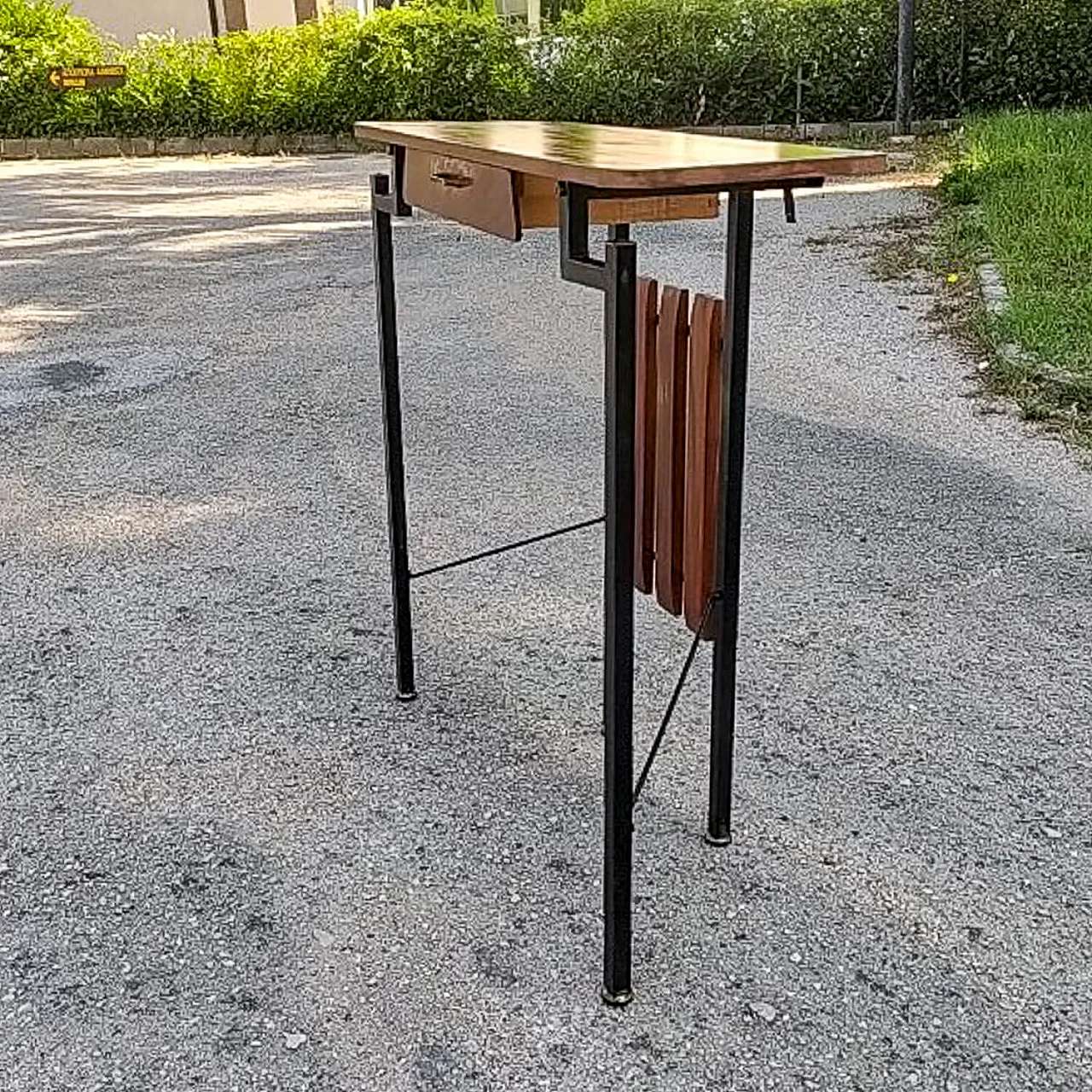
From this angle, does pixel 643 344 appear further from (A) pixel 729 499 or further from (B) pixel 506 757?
(B) pixel 506 757

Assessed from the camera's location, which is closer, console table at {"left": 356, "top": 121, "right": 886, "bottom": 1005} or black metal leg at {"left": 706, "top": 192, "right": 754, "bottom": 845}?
console table at {"left": 356, "top": 121, "right": 886, "bottom": 1005}

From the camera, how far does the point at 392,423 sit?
9.48 feet

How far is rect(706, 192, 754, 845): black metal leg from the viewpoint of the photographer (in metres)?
2.06

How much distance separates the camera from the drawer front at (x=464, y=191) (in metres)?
2.07

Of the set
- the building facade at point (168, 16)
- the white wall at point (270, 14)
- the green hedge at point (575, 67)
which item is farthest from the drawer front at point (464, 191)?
the white wall at point (270, 14)

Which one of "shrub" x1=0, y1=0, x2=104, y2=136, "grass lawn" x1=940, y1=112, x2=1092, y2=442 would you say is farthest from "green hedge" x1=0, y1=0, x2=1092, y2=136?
"grass lawn" x1=940, y1=112, x2=1092, y2=442

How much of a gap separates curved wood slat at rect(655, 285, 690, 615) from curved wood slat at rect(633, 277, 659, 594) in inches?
0.6

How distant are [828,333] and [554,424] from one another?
1.85 m

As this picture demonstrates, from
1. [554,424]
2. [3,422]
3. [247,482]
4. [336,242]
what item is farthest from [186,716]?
[336,242]

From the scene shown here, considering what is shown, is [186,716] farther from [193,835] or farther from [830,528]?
[830,528]

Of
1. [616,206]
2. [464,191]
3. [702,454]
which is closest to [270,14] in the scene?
[464,191]

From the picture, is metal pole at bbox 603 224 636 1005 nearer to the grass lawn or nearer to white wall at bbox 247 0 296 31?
the grass lawn

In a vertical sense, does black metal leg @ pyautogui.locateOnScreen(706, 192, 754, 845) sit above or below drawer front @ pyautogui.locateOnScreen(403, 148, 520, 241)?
below

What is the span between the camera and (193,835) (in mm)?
2580
